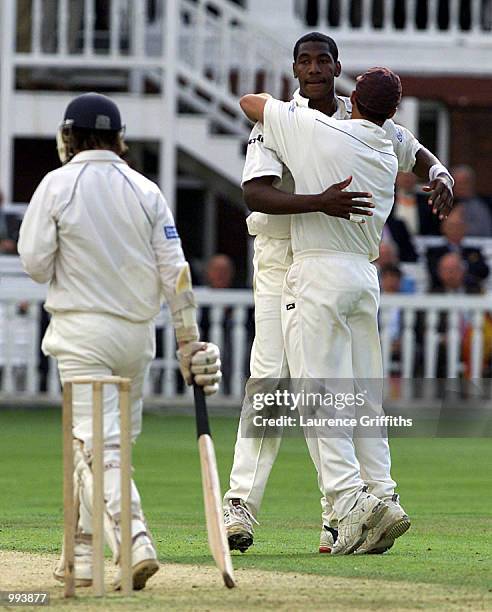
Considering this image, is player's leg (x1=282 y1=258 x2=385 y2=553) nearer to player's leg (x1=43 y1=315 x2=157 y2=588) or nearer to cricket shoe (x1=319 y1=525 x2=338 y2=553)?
cricket shoe (x1=319 y1=525 x2=338 y2=553)

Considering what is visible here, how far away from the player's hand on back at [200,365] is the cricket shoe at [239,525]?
4.77ft

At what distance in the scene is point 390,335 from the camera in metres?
17.5

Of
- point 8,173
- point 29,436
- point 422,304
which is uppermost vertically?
point 8,173

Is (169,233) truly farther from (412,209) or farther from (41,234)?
(412,209)

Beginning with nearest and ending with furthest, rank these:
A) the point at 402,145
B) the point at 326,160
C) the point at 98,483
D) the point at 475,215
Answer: the point at 98,483, the point at 326,160, the point at 402,145, the point at 475,215

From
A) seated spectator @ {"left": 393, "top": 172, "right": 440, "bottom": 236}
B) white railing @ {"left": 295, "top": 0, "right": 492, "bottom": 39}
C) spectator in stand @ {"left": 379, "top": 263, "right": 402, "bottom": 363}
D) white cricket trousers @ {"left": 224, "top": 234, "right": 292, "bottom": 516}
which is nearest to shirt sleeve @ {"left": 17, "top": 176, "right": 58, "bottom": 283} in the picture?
white cricket trousers @ {"left": 224, "top": 234, "right": 292, "bottom": 516}

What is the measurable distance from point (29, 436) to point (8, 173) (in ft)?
19.2

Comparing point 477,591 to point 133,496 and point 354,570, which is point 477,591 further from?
point 133,496

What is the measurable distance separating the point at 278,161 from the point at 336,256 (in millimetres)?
514

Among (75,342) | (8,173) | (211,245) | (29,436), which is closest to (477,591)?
(75,342)

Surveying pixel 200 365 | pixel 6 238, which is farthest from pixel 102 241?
pixel 6 238

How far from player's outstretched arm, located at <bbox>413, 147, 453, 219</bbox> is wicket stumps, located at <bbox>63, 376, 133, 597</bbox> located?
2398 millimetres

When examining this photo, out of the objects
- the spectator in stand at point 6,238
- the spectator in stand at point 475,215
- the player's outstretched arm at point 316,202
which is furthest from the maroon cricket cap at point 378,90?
the spectator in stand at point 475,215

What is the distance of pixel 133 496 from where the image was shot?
6617 mm
